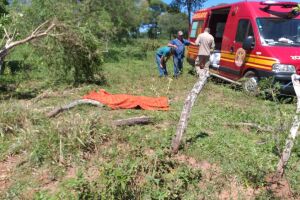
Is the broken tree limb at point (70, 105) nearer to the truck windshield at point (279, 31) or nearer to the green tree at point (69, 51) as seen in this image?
the green tree at point (69, 51)

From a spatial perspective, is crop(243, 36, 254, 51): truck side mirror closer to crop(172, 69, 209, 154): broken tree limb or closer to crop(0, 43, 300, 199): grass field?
crop(0, 43, 300, 199): grass field

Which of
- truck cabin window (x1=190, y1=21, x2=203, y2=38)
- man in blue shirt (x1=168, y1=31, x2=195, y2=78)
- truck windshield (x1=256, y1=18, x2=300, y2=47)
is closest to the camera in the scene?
truck windshield (x1=256, y1=18, x2=300, y2=47)

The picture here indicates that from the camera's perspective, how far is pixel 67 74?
1082cm

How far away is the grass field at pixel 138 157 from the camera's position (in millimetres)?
4090

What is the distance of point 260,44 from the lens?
9.25m

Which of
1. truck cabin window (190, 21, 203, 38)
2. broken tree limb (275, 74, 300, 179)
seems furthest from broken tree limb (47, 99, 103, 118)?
truck cabin window (190, 21, 203, 38)

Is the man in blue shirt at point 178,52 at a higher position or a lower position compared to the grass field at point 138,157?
higher

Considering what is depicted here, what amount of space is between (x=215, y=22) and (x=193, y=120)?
7.29 metres

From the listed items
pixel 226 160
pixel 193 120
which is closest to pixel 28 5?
pixel 193 120

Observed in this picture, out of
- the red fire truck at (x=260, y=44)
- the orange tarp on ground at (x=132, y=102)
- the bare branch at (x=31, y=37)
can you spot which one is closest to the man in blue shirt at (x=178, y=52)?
the red fire truck at (x=260, y=44)

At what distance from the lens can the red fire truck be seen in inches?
346

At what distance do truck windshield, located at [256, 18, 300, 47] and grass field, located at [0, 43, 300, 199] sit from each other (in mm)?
2677

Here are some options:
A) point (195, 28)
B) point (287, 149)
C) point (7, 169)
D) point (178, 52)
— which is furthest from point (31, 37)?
point (195, 28)

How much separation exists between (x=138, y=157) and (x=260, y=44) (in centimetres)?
564
